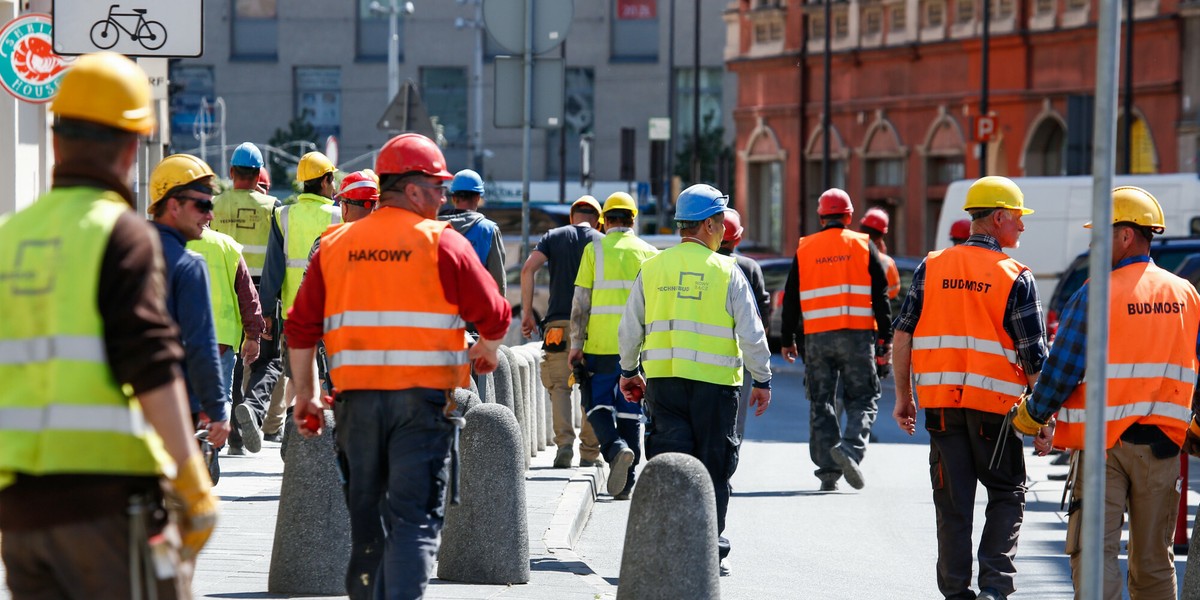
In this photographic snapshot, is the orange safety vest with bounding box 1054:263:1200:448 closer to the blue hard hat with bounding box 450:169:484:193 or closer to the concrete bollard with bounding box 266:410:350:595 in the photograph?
the concrete bollard with bounding box 266:410:350:595

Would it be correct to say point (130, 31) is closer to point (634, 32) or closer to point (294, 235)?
point (294, 235)

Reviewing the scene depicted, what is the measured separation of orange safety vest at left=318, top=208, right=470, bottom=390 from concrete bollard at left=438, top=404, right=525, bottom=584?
189cm

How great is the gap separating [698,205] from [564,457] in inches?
184

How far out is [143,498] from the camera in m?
4.34

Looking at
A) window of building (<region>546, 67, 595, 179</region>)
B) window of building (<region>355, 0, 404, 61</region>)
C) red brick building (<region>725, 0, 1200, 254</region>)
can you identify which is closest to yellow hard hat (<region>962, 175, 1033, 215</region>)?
red brick building (<region>725, 0, 1200, 254</region>)

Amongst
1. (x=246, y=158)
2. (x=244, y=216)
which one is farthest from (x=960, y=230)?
(x=246, y=158)

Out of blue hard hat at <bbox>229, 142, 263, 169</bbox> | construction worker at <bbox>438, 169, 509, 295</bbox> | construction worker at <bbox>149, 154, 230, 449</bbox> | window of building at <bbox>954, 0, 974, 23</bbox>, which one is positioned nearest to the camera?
construction worker at <bbox>149, 154, 230, 449</bbox>

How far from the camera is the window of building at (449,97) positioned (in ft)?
242

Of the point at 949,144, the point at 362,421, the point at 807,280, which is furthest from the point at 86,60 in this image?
the point at 949,144

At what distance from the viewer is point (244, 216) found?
12602 millimetres

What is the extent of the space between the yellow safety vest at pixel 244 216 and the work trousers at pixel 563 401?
6.93 ft

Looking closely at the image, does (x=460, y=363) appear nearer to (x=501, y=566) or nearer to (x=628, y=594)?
(x=628, y=594)

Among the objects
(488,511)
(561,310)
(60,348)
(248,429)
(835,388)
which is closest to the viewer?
(60,348)

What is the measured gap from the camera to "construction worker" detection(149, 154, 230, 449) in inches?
268
